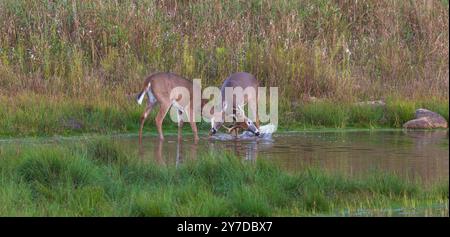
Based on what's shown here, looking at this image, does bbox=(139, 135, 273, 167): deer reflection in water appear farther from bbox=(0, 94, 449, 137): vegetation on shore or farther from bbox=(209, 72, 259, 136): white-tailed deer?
bbox=(0, 94, 449, 137): vegetation on shore

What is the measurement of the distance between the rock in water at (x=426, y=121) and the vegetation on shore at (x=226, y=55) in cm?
23

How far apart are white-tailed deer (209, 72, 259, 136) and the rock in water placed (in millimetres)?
2369

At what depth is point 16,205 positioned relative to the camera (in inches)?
332

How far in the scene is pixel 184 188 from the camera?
9.02m

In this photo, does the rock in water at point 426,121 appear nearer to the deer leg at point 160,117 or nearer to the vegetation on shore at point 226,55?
the vegetation on shore at point 226,55

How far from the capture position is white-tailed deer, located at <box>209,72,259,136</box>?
1484 centimetres

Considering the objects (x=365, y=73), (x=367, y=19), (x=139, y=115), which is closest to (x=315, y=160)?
(x=139, y=115)

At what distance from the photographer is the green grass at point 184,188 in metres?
8.48

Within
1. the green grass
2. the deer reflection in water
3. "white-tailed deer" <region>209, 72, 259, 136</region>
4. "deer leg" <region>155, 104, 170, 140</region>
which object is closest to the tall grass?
"white-tailed deer" <region>209, 72, 259, 136</region>

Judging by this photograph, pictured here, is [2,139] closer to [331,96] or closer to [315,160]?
[315,160]

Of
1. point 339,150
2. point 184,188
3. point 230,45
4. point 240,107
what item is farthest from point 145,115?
point 184,188

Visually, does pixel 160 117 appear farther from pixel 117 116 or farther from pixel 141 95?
pixel 117 116

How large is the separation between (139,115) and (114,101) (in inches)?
18.8

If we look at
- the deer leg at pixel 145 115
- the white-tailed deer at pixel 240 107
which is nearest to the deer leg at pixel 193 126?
the white-tailed deer at pixel 240 107
